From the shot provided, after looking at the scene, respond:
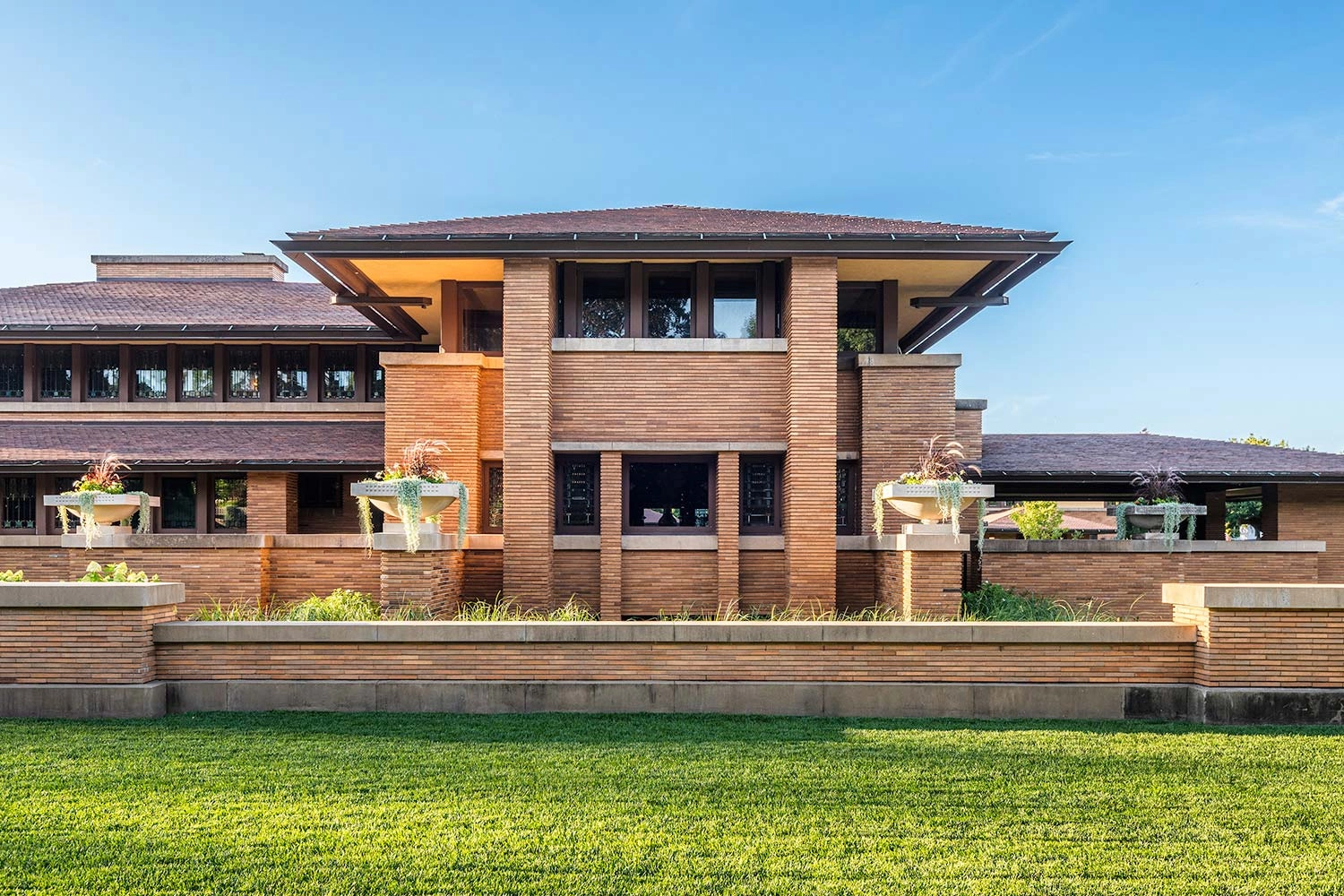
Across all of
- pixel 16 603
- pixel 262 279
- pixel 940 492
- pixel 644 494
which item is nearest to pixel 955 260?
pixel 940 492

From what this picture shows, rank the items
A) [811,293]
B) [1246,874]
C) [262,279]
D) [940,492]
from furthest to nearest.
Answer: [262,279] < [811,293] < [940,492] < [1246,874]

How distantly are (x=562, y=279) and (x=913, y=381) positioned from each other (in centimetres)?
675

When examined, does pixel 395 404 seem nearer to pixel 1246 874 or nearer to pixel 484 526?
pixel 484 526

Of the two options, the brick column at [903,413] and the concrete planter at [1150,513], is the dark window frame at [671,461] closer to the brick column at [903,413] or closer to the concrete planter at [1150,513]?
the brick column at [903,413]

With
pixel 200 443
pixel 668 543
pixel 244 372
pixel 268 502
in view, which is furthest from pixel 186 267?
pixel 668 543

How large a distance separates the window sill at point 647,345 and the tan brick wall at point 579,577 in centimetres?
363

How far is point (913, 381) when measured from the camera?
16500 millimetres

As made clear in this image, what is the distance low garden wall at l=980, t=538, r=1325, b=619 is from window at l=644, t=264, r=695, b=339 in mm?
6819

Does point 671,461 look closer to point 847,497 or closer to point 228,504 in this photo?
point 847,497

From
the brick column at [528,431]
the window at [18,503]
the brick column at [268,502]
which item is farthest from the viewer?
the window at [18,503]

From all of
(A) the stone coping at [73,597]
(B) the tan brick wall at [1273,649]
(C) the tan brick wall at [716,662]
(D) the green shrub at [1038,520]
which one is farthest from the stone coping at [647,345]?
(D) the green shrub at [1038,520]

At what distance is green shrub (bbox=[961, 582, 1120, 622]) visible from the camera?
44.6ft

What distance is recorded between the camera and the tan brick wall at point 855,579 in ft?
52.5

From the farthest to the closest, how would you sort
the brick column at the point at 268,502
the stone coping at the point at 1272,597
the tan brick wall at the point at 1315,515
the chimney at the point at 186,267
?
1. the chimney at the point at 186,267
2. the brick column at the point at 268,502
3. the tan brick wall at the point at 1315,515
4. the stone coping at the point at 1272,597
